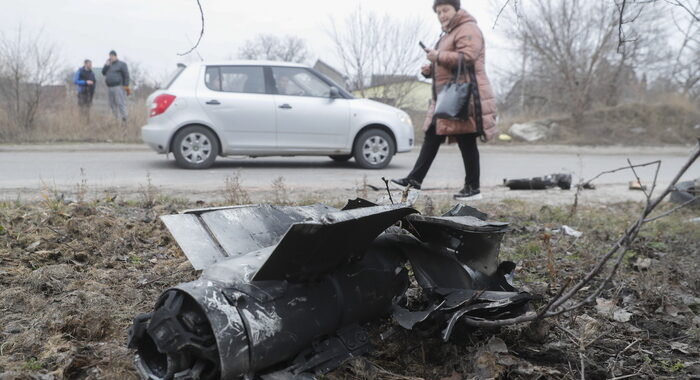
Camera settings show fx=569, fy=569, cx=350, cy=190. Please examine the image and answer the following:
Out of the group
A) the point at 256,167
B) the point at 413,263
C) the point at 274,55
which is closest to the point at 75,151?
the point at 256,167

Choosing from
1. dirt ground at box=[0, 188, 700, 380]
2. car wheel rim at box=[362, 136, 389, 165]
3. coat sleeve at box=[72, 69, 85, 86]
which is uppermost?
coat sleeve at box=[72, 69, 85, 86]

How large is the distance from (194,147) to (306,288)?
6949mm

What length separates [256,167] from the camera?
8.95m

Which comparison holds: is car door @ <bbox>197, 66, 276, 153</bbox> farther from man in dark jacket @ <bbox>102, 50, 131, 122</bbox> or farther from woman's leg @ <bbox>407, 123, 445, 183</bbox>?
man in dark jacket @ <bbox>102, 50, 131, 122</bbox>

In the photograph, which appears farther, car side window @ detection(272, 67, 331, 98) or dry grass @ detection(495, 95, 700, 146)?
dry grass @ detection(495, 95, 700, 146)

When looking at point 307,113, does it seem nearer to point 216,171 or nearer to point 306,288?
point 216,171

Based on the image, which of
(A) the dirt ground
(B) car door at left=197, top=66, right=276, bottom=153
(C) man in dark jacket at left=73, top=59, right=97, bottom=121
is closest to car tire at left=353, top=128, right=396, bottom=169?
(B) car door at left=197, top=66, right=276, bottom=153

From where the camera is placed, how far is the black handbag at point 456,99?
5.11 m

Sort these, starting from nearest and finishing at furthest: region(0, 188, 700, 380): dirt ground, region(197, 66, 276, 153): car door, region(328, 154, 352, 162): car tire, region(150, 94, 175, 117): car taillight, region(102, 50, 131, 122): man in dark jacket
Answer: region(0, 188, 700, 380): dirt ground
region(150, 94, 175, 117): car taillight
region(197, 66, 276, 153): car door
region(328, 154, 352, 162): car tire
region(102, 50, 131, 122): man in dark jacket

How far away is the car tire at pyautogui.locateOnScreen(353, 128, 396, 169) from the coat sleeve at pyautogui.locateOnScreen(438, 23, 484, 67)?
3937 mm

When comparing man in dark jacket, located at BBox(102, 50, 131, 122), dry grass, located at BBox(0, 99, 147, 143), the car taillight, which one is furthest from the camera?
man in dark jacket, located at BBox(102, 50, 131, 122)

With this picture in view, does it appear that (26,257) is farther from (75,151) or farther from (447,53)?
(75,151)

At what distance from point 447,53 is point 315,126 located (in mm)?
3883

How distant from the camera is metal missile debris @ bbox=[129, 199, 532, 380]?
5.28 ft
